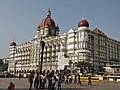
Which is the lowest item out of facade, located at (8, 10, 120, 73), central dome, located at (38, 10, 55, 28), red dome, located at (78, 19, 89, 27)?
facade, located at (8, 10, 120, 73)

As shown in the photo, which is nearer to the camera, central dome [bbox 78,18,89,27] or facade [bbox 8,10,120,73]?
facade [bbox 8,10,120,73]

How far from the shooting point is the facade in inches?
3066

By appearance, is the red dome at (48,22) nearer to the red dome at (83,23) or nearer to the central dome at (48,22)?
the central dome at (48,22)

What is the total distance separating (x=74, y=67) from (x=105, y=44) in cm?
2120

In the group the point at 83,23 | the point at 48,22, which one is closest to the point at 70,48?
the point at 83,23

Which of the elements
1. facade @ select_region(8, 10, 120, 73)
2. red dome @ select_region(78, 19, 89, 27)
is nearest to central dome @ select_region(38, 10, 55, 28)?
facade @ select_region(8, 10, 120, 73)

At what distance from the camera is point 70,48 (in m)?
82.7

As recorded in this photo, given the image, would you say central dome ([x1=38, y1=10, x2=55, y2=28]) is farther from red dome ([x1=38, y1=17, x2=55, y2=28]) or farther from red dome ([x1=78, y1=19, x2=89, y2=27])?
red dome ([x1=78, y1=19, x2=89, y2=27])

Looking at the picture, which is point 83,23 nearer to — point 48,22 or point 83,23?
point 83,23

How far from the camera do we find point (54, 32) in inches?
4097

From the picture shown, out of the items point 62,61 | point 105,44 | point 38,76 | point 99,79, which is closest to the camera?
point 38,76

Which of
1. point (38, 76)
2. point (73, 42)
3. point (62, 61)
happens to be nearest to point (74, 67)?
point (73, 42)

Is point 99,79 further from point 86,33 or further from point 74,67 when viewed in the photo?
point 86,33

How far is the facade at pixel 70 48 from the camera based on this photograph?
77875 millimetres
